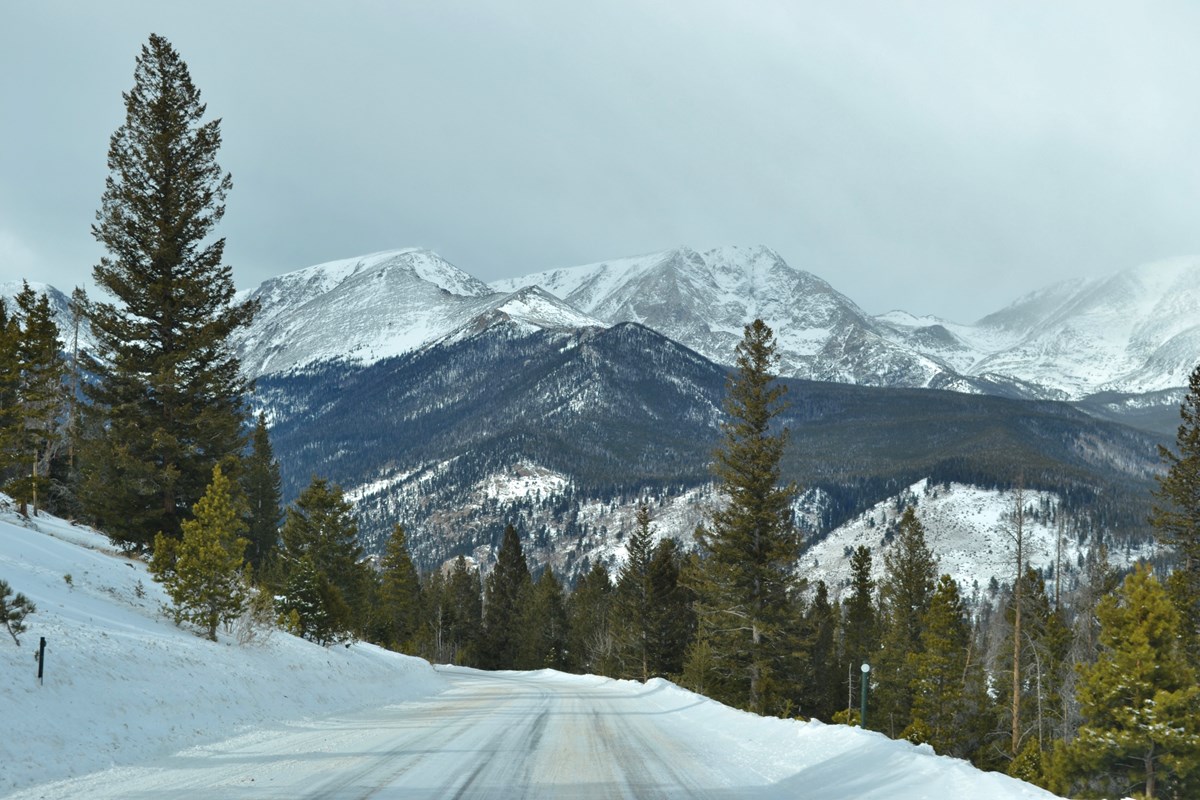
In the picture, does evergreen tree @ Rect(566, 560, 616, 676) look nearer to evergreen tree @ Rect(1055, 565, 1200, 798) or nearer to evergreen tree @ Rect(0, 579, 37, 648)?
evergreen tree @ Rect(1055, 565, 1200, 798)

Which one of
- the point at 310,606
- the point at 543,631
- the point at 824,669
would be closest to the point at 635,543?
the point at 824,669

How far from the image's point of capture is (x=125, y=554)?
25.1m

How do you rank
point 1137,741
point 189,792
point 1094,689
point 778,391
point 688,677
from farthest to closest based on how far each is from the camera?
point 688,677 < point 778,391 < point 1094,689 < point 1137,741 < point 189,792

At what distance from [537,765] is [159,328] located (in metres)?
21.1

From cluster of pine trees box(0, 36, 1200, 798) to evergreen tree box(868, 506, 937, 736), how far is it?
0.67 ft

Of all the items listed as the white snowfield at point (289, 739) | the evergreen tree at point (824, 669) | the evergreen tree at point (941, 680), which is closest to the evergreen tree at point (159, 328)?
the white snowfield at point (289, 739)

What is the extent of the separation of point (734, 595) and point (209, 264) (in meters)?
23.9

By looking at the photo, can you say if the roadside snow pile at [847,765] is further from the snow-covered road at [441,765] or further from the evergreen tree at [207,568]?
the evergreen tree at [207,568]

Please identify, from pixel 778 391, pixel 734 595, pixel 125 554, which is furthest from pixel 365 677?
pixel 778 391

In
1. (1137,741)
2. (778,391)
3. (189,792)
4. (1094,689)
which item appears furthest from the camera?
(778,391)

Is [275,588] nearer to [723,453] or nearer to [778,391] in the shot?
[723,453]

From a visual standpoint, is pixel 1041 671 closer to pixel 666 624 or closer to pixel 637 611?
pixel 666 624

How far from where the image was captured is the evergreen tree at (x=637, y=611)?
55.9 m

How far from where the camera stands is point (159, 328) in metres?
25.9
